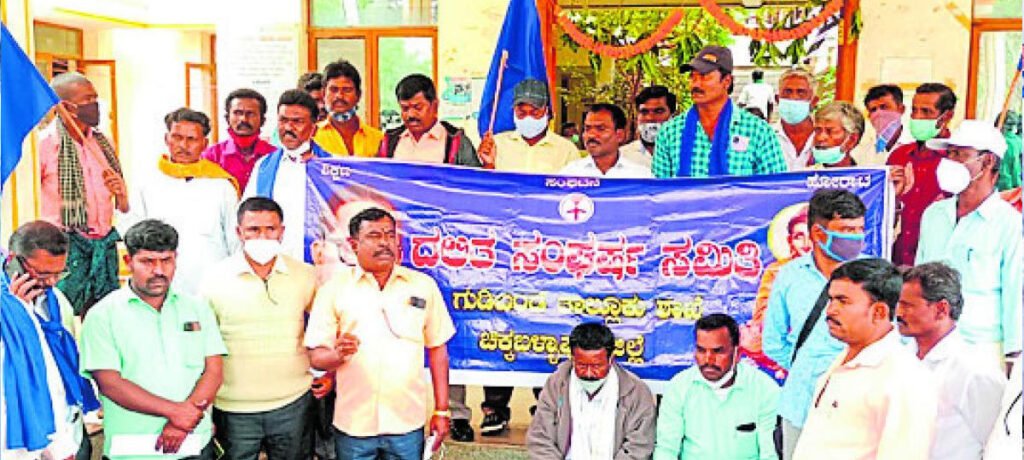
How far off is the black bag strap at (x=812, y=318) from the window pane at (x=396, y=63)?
5074 millimetres

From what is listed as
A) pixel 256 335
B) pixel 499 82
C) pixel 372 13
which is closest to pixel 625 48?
pixel 499 82

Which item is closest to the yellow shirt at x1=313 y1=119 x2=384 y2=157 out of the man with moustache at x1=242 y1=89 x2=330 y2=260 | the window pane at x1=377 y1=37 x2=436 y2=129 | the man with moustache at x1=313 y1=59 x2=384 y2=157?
the man with moustache at x1=313 y1=59 x2=384 y2=157

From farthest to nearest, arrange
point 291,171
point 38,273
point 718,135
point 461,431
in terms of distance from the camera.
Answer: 1. point 461,431
2. point 291,171
3. point 718,135
4. point 38,273

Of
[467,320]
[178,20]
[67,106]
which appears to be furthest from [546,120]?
[178,20]

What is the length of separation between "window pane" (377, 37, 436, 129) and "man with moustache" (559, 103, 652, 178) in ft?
11.2

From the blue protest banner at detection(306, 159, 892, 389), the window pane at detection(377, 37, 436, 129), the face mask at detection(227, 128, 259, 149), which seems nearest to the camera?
the blue protest banner at detection(306, 159, 892, 389)

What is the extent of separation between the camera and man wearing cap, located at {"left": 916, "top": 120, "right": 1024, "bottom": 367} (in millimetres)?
4027

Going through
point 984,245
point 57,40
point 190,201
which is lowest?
point 984,245

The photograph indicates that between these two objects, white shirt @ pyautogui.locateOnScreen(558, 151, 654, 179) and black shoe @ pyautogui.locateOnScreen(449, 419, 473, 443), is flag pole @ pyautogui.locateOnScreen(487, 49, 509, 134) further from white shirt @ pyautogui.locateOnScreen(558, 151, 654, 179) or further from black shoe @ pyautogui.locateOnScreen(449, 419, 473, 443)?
black shoe @ pyautogui.locateOnScreen(449, 419, 473, 443)

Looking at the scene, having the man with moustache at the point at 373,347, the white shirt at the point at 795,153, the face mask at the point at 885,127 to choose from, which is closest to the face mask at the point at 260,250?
the man with moustache at the point at 373,347

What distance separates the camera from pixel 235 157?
17.7 feet

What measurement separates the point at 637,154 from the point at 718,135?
1.07 meters

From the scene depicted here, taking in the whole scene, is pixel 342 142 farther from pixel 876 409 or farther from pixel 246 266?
pixel 876 409

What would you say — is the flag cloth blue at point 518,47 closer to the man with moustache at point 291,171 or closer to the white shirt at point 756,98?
the man with moustache at point 291,171
